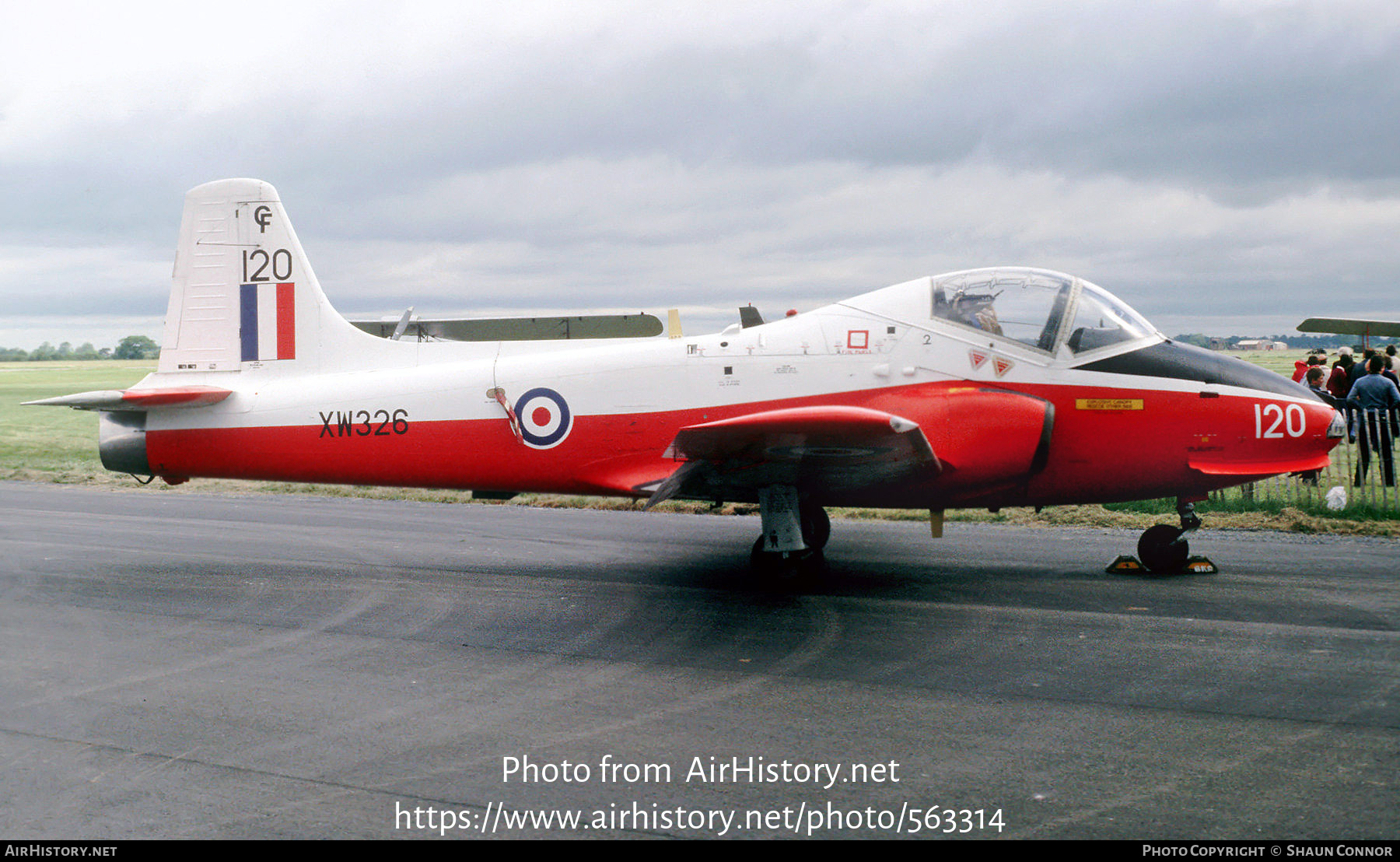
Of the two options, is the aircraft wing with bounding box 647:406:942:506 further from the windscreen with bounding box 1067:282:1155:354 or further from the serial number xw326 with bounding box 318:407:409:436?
the serial number xw326 with bounding box 318:407:409:436

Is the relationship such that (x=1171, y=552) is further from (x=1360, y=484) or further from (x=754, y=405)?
(x=1360, y=484)

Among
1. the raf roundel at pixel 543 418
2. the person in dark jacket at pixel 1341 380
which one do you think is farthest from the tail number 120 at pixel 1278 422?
the person in dark jacket at pixel 1341 380

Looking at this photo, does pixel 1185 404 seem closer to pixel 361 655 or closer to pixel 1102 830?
pixel 1102 830

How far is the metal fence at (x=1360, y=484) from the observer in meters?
12.0

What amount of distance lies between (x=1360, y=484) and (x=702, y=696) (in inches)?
436

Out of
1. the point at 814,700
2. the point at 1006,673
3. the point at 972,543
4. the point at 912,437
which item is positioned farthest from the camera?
the point at 972,543

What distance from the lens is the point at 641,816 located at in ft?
13.1

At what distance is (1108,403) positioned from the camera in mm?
8055

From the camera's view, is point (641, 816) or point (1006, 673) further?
point (1006, 673)

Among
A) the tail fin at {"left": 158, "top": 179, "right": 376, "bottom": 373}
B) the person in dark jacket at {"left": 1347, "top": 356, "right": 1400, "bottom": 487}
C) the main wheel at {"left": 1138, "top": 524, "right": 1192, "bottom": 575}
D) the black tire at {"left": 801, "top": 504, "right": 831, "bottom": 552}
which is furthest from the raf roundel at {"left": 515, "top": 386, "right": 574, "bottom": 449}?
the person in dark jacket at {"left": 1347, "top": 356, "right": 1400, "bottom": 487}

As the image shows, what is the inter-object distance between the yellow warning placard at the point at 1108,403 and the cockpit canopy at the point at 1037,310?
0.43 meters

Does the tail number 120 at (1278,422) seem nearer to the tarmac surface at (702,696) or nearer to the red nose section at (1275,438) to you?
the red nose section at (1275,438)

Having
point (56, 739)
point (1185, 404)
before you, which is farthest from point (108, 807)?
point (1185, 404)

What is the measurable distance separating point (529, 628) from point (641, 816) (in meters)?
3.32
